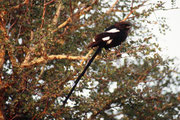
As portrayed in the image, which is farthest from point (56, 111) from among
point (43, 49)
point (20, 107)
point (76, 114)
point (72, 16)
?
point (72, 16)

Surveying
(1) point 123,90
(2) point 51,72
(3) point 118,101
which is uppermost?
(2) point 51,72

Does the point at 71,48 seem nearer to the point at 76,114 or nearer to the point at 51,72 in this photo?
the point at 51,72

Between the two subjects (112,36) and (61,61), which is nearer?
(112,36)

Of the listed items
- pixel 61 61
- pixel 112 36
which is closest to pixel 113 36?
pixel 112 36

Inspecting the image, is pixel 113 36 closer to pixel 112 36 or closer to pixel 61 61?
pixel 112 36

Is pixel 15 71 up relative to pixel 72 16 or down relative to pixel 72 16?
down

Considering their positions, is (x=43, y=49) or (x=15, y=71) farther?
(x=15, y=71)

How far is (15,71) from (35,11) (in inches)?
84.1

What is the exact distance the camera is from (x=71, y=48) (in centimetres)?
937

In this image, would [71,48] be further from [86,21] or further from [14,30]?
[14,30]

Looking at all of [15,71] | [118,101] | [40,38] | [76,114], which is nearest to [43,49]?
[40,38]

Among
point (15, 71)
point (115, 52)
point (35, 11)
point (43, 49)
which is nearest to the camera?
point (115, 52)

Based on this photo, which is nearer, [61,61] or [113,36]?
[113,36]

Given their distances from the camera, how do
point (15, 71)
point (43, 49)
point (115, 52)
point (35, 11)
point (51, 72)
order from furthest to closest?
point (51, 72) < point (35, 11) < point (15, 71) < point (43, 49) < point (115, 52)
